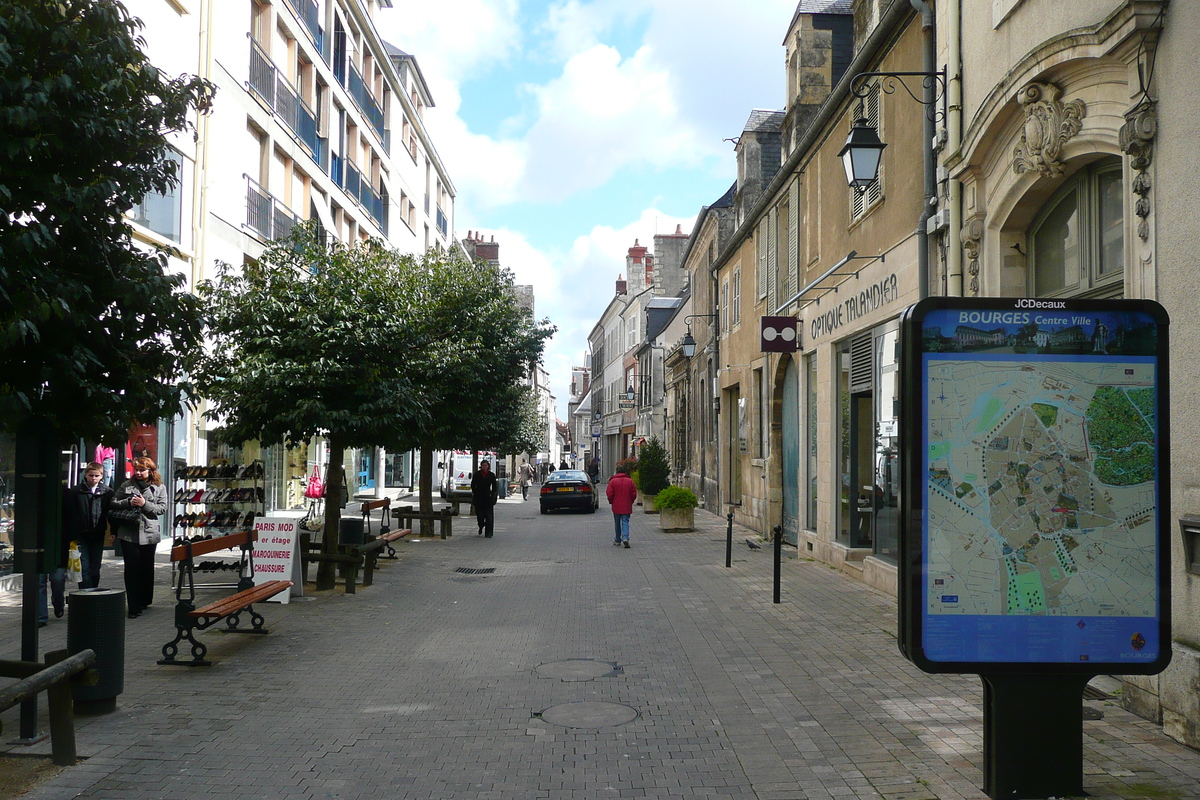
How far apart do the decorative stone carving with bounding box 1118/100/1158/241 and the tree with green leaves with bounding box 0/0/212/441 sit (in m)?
6.21

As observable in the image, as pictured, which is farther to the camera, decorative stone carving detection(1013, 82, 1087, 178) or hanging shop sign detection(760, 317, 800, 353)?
hanging shop sign detection(760, 317, 800, 353)

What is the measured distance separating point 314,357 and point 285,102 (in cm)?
1409

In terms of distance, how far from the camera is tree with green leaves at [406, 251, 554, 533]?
2065 cm

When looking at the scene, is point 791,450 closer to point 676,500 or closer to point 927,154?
point 676,500

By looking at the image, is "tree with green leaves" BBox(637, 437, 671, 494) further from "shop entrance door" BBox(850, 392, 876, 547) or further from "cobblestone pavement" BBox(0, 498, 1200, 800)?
"cobblestone pavement" BBox(0, 498, 1200, 800)

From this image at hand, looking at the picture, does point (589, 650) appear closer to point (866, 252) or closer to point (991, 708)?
point (991, 708)

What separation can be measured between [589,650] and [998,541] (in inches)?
196

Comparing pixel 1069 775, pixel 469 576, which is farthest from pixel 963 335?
pixel 469 576

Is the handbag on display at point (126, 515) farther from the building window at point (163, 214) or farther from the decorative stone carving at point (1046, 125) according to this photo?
the decorative stone carving at point (1046, 125)

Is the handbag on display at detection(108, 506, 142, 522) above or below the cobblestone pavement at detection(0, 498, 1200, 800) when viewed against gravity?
above

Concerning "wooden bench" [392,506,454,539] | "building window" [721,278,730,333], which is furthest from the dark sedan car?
"wooden bench" [392,506,454,539]

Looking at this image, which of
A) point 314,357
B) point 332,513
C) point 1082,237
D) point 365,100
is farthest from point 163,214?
point 365,100

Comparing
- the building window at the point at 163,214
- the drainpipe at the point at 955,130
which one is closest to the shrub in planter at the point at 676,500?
the building window at the point at 163,214

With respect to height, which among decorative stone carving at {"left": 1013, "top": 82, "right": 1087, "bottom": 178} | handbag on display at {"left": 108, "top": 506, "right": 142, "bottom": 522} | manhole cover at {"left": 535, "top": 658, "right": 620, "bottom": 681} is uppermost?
decorative stone carving at {"left": 1013, "top": 82, "right": 1087, "bottom": 178}
